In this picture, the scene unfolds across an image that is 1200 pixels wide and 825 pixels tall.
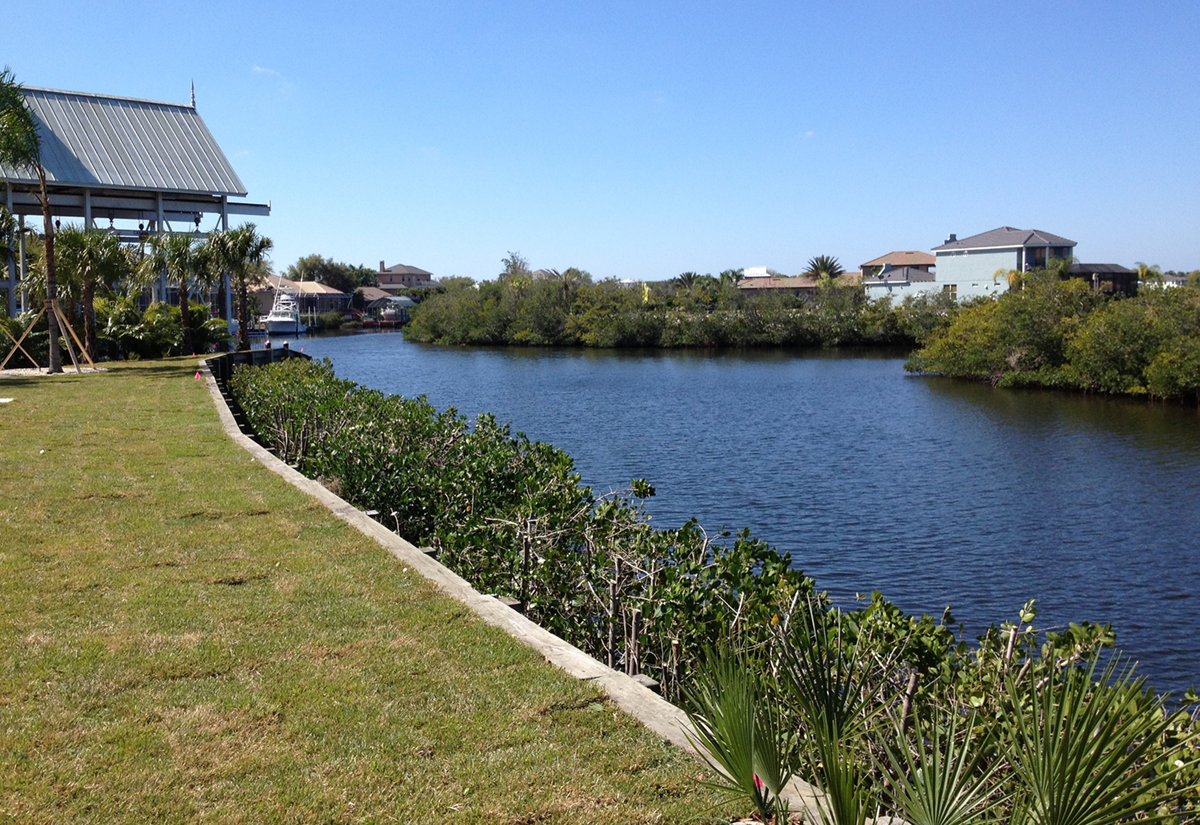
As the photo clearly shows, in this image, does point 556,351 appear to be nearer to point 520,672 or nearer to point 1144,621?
point 1144,621

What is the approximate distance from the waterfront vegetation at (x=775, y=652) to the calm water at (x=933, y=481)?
1842mm

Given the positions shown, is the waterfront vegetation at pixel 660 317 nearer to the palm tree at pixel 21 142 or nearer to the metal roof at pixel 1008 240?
the metal roof at pixel 1008 240

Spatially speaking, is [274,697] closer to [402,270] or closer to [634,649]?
[634,649]

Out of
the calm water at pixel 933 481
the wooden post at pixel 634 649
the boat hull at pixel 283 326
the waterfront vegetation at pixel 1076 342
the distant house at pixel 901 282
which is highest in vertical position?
the distant house at pixel 901 282

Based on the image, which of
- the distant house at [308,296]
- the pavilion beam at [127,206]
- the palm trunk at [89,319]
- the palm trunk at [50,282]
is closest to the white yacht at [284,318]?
the distant house at [308,296]

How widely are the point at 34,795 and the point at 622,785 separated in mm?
2482

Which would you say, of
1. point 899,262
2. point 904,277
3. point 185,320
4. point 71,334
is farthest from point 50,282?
point 899,262

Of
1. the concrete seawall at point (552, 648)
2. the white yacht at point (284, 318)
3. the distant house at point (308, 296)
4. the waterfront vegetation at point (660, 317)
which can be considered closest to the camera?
the concrete seawall at point (552, 648)

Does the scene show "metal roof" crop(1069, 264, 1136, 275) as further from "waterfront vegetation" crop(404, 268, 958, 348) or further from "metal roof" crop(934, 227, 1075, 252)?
"waterfront vegetation" crop(404, 268, 958, 348)

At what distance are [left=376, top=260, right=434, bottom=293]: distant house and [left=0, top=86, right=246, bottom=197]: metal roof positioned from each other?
117 m

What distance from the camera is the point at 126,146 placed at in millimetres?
43875

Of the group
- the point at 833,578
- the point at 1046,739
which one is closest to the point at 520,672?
the point at 1046,739

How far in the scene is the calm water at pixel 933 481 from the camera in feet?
44.8

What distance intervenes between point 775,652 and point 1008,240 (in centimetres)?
8287
